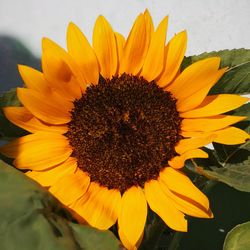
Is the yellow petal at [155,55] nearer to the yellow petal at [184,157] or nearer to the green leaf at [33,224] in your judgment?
the yellow petal at [184,157]

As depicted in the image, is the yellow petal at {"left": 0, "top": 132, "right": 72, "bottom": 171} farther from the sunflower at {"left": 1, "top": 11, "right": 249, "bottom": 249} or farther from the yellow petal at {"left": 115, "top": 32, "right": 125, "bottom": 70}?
the yellow petal at {"left": 115, "top": 32, "right": 125, "bottom": 70}

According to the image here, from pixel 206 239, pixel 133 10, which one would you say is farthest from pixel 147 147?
pixel 133 10

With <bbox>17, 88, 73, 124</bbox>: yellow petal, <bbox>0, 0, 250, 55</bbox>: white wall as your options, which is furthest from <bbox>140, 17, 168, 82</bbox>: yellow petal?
<bbox>0, 0, 250, 55</bbox>: white wall

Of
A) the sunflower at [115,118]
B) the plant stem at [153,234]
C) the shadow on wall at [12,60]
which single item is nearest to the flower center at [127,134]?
the sunflower at [115,118]

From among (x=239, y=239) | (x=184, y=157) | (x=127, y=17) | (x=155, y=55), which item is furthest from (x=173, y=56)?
(x=127, y=17)

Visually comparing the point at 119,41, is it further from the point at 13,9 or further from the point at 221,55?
the point at 13,9

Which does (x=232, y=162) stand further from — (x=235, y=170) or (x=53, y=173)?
(x=53, y=173)
